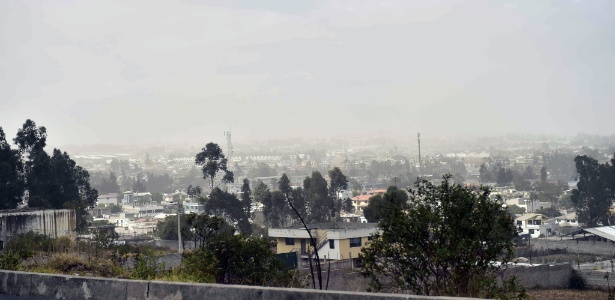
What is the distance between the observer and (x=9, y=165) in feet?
179

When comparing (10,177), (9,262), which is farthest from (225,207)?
(9,262)

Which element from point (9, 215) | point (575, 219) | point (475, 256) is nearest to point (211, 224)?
point (475, 256)

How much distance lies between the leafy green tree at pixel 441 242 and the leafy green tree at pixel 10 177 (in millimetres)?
43751

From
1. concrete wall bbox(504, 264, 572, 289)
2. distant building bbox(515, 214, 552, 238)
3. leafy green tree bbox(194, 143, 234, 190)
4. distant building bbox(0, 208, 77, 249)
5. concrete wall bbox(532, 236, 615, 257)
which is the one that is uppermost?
leafy green tree bbox(194, 143, 234, 190)

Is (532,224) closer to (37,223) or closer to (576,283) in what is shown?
(576,283)

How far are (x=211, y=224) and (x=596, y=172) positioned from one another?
70.7 metres

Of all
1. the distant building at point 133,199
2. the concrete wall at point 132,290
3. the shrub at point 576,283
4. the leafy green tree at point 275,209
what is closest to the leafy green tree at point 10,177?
the leafy green tree at point 275,209

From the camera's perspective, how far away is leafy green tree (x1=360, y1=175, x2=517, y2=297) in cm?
1098

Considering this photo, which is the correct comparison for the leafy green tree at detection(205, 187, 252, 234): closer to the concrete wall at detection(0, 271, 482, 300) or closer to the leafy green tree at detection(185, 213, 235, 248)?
the leafy green tree at detection(185, 213, 235, 248)

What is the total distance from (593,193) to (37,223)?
187 ft

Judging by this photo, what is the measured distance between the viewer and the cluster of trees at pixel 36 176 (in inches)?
2121

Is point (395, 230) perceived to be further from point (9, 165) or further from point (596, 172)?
point (596, 172)

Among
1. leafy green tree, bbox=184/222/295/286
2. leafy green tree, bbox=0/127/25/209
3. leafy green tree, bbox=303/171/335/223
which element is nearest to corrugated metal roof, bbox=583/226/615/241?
leafy green tree, bbox=303/171/335/223

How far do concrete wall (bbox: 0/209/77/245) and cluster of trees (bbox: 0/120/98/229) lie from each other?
12392mm
